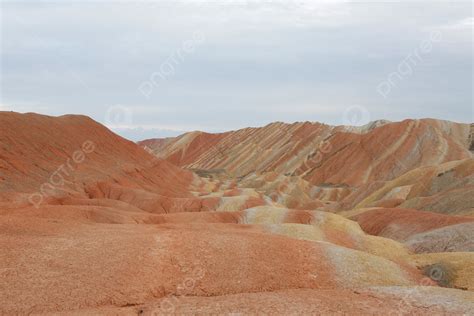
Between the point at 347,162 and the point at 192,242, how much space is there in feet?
352

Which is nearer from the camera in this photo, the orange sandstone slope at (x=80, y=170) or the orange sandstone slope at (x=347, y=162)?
the orange sandstone slope at (x=80, y=170)

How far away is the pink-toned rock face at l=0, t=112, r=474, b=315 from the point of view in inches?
807

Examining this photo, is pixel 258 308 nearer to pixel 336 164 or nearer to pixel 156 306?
pixel 156 306

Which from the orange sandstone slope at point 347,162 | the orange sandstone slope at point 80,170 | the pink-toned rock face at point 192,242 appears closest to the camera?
the pink-toned rock face at point 192,242

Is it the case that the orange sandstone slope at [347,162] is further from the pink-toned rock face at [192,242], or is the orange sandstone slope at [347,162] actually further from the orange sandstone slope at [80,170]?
the orange sandstone slope at [80,170]

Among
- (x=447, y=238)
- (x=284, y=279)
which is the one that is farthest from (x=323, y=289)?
(x=447, y=238)

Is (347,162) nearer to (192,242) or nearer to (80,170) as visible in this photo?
(80,170)

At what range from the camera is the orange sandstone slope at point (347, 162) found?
76250 mm

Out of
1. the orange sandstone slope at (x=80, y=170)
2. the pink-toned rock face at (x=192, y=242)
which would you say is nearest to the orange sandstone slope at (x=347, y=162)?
the pink-toned rock face at (x=192, y=242)

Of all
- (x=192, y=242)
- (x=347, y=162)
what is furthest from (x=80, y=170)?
(x=347, y=162)

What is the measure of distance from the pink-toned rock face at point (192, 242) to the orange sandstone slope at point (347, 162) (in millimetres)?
845

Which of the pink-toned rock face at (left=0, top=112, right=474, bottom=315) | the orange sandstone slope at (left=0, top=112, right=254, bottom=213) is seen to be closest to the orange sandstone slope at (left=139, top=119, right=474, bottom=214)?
the pink-toned rock face at (left=0, top=112, right=474, bottom=315)

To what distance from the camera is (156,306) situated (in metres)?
19.8

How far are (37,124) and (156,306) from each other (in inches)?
2643
